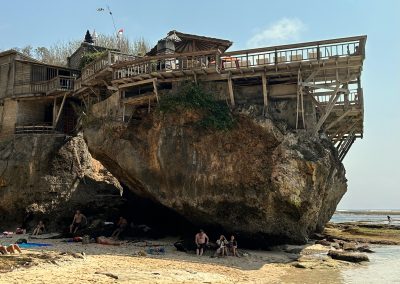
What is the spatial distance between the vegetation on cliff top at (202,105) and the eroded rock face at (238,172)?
0.41 meters

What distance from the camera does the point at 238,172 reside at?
20.5m

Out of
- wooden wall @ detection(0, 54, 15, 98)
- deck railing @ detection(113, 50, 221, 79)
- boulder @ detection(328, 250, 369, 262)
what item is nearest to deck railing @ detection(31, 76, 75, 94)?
wooden wall @ detection(0, 54, 15, 98)

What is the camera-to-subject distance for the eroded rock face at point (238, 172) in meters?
19.6

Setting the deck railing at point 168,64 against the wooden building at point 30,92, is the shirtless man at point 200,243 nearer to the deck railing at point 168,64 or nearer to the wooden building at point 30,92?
the deck railing at point 168,64

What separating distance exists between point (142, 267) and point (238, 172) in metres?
7.84

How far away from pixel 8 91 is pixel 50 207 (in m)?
11.6

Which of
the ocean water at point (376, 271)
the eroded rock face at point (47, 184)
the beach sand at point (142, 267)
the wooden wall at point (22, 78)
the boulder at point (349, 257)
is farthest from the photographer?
the wooden wall at point (22, 78)

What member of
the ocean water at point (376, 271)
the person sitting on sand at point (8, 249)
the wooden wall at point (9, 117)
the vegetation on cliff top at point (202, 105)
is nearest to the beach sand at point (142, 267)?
the person sitting on sand at point (8, 249)

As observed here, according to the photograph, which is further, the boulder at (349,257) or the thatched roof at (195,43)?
the thatched roof at (195,43)

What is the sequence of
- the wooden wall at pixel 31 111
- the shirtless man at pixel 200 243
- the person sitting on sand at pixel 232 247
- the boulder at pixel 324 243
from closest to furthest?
the person sitting on sand at pixel 232 247 → the shirtless man at pixel 200 243 → the boulder at pixel 324 243 → the wooden wall at pixel 31 111

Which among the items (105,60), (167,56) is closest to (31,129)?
(105,60)

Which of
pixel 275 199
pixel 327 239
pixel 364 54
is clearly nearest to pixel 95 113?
pixel 275 199

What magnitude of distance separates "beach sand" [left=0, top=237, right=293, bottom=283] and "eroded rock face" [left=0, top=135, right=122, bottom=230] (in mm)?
7080

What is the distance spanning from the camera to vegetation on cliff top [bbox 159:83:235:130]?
818 inches
